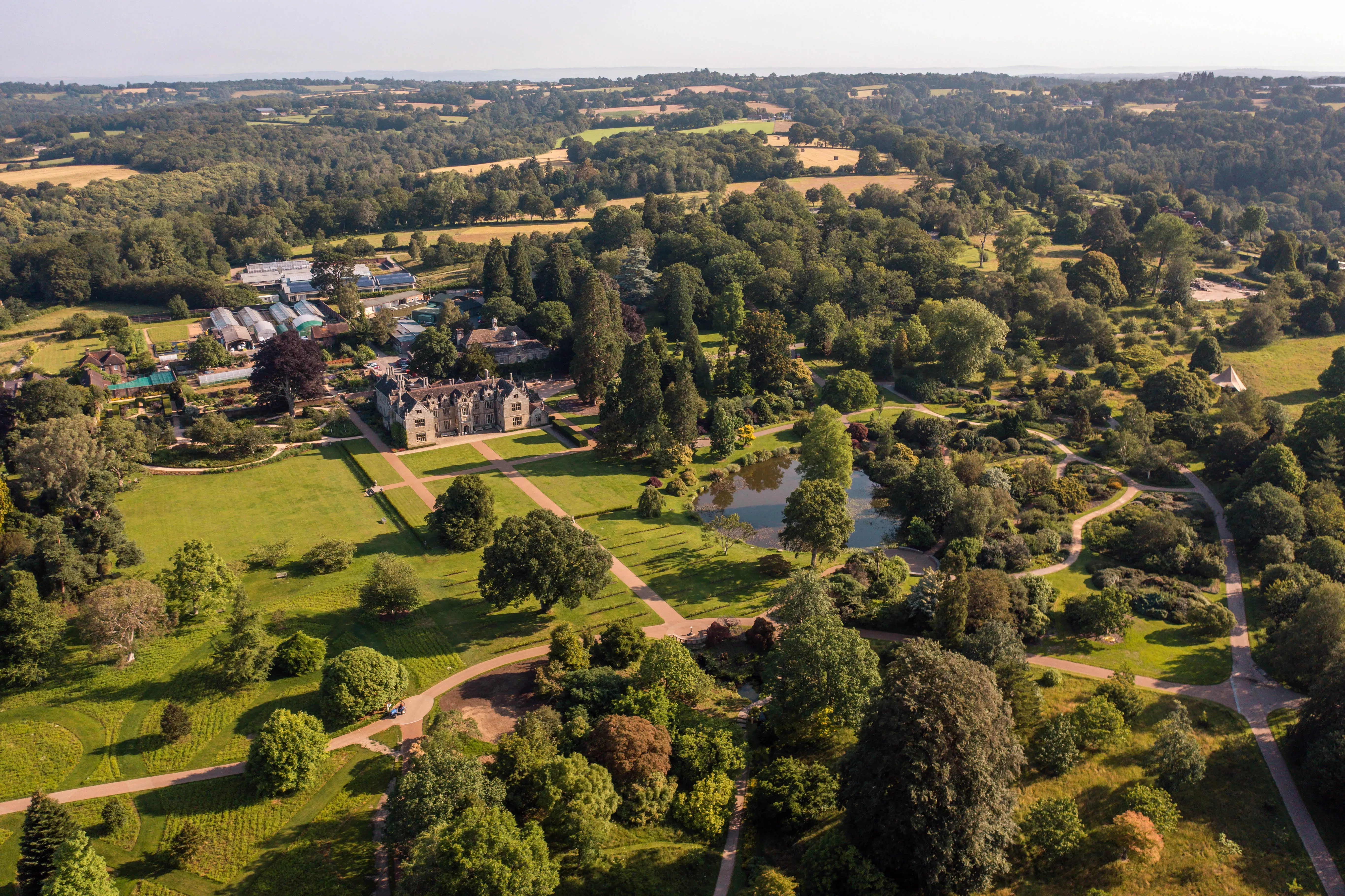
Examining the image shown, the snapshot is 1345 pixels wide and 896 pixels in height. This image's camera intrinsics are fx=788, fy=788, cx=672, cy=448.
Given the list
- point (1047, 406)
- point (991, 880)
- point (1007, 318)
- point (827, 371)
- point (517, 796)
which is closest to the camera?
point (991, 880)

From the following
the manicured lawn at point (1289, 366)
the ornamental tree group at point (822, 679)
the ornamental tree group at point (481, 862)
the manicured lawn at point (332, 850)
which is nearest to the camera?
the ornamental tree group at point (481, 862)

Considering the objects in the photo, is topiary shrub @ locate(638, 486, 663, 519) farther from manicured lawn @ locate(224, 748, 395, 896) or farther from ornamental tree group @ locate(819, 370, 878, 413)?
manicured lawn @ locate(224, 748, 395, 896)

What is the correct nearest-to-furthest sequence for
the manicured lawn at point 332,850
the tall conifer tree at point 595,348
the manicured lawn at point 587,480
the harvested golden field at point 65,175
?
the manicured lawn at point 332,850, the manicured lawn at point 587,480, the tall conifer tree at point 595,348, the harvested golden field at point 65,175

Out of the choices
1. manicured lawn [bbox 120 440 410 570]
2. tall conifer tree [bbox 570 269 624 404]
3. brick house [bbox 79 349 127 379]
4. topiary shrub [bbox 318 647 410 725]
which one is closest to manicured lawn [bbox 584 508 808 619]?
manicured lawn [bbox 120 440 410 570]

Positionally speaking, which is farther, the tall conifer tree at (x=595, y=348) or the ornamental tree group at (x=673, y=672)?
the tall conifer tree at (x=595, y=348)

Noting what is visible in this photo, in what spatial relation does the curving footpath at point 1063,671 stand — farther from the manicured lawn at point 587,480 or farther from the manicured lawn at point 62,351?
the manicured lawn at point 62,351

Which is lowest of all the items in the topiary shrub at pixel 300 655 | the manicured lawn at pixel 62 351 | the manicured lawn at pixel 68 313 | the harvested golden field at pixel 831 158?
the topiary shrub at pixel 300 655

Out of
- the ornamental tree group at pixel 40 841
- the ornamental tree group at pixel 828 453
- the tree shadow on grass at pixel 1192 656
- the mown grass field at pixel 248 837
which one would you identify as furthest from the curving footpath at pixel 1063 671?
the ornamental tree group at pixel 828 453

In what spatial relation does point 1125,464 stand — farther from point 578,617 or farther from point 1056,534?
point 578,617

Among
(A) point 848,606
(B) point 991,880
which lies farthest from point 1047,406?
(B) point 991,880
